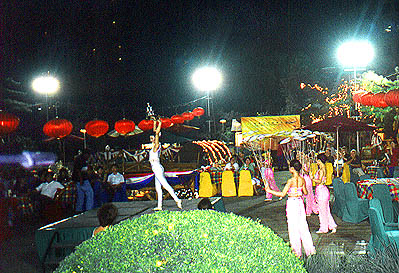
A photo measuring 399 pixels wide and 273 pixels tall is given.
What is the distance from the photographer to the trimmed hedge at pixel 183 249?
105 inches

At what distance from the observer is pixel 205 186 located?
1819cm

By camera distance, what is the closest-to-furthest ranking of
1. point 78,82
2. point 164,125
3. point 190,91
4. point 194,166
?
point 194,166
point 164,125
point 78,82
point 190,91

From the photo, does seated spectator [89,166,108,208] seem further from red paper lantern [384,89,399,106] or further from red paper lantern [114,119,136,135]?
red paper lantern [384,89,399,106]

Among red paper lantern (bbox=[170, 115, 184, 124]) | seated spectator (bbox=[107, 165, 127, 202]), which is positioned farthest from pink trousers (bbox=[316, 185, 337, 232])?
red paper lantern (bbox=[170, 115, 184, 124])

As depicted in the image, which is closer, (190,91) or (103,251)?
(103,251)

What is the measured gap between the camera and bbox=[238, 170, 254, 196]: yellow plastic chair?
1825cm

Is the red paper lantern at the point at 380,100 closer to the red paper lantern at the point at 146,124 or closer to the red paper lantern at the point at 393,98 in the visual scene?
the red paper lantern at the point at 393,98

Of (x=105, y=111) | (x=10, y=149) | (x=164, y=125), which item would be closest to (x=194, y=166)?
(x=164, y=125)

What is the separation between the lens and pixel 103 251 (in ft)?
8.97

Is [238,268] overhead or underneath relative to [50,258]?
overhead

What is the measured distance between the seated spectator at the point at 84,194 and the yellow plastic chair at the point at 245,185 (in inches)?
311

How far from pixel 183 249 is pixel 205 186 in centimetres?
1552

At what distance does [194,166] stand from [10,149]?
13.2 meters

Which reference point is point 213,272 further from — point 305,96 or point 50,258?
point 305,96
